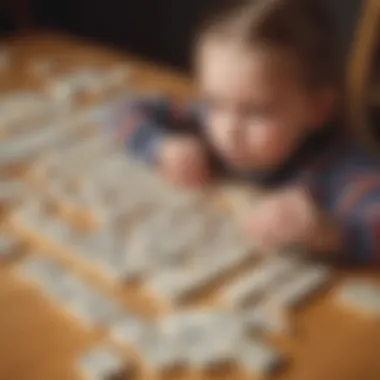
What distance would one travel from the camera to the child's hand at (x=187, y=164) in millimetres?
1008

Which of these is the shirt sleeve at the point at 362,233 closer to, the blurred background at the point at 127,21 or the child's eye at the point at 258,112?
the child's eye at the point at 258,112

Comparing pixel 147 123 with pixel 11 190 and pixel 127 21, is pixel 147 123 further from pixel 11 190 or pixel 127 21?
pixel 127 21

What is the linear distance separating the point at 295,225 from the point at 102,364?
0.25m

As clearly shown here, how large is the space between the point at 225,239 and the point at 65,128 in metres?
0.36

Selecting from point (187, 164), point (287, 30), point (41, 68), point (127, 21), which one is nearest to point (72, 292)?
point (187, 164)

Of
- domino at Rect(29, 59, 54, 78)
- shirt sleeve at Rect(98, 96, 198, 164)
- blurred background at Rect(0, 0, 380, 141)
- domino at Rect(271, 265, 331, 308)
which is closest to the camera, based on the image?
domino at Rect(271, 265, 331, 308)

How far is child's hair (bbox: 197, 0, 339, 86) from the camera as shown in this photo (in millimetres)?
913

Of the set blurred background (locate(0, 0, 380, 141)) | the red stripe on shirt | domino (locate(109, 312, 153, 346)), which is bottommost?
domino (locate(109, 312, 153, 346))

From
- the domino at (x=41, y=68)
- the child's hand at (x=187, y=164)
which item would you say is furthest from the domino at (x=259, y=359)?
the domino at (x=41, y=68)

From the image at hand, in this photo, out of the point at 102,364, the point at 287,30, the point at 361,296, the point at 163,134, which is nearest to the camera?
the point at 102,364

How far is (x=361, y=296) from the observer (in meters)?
0.81

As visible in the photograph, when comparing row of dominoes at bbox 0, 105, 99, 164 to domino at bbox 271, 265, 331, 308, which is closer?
domino at bbox 271, 265, 331, 308

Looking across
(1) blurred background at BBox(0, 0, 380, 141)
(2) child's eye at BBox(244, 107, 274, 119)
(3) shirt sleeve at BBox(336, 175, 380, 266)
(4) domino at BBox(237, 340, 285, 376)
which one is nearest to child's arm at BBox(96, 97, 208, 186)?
(2) child's eye at BBox(244, 107, 274, 119)

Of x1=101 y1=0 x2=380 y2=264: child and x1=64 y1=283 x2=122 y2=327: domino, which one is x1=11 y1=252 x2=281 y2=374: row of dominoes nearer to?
x1=64 y1=283 x2=122 y2=327: domino
